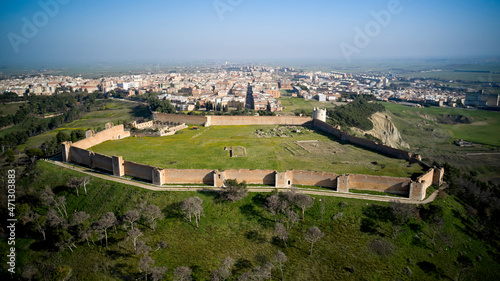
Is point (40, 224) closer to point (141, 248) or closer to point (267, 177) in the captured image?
point (141, 248)

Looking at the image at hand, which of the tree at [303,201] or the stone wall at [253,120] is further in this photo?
the stone wall at [253,120]

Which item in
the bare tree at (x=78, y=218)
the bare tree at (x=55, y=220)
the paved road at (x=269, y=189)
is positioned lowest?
the bare tree at (x=55, y=220)

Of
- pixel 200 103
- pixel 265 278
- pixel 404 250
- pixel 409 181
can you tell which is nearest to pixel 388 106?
Result: pixel 200 103

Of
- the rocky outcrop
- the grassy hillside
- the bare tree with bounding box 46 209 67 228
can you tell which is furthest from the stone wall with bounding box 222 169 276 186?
the rocky outcrop

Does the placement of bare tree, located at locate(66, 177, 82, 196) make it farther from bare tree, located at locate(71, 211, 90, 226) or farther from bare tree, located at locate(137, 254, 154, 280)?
bare tree, located at locate(137, 254, 154, 280)

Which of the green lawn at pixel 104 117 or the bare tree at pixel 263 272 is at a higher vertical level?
the green lawn at pixel 104 117

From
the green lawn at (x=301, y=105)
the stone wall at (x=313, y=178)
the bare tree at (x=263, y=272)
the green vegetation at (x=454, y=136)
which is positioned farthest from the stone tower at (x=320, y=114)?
the bare tree at (x=263, y=272)

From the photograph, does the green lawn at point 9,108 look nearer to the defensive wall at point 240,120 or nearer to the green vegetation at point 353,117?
the defensive wall at point 240,120
